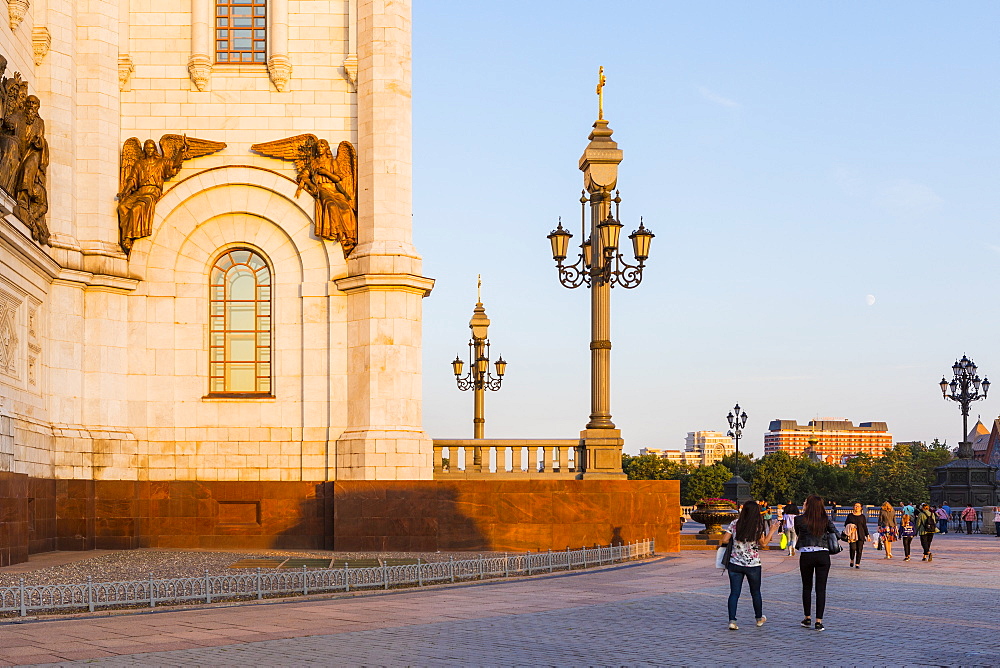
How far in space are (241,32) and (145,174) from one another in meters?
4.29

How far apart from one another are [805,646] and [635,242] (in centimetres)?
1526

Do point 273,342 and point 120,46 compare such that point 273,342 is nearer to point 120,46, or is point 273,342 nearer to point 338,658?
point 120,46

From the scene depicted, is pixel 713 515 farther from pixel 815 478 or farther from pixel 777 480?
pixel 815 478

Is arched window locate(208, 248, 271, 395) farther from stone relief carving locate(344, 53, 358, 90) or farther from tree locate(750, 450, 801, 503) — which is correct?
tree locate(750, 450, 801, 503)

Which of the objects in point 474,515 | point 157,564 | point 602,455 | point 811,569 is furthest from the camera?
point 602,455

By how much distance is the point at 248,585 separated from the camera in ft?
55.3

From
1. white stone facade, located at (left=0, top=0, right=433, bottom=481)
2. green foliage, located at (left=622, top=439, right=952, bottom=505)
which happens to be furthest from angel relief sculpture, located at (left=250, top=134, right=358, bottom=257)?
green foliage, located at (left=622, top=439, right=952, bottom=505)

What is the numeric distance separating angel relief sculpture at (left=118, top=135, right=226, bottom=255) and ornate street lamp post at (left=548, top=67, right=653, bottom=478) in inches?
339

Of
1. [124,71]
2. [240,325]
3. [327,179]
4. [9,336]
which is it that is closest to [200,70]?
A: [124,71]

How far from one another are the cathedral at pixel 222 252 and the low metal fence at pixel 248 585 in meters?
6.65

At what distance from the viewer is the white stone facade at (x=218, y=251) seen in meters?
26.4

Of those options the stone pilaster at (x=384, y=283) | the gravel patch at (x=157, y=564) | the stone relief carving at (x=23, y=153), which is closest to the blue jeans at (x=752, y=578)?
the gravel patch at (x=157, y=564)

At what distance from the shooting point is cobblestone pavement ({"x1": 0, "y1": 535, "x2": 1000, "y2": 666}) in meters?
11.7

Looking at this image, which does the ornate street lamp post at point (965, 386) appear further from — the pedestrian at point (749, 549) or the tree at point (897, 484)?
the tree at point (897, 484)
